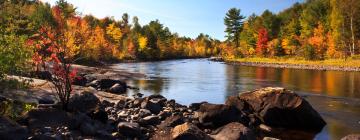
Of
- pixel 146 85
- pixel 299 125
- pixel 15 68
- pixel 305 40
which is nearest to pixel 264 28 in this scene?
pixel 305 40

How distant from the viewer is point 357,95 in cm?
3828

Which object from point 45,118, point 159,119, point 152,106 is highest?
point 45,118

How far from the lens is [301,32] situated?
374 feet

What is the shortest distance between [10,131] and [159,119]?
394 inches

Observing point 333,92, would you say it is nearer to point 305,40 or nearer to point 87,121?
point 87,121

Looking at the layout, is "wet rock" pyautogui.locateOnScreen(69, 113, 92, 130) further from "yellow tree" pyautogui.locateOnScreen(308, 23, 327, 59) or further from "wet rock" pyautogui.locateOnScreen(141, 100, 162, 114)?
"yellow tree" pyautogui.locateOnScreen(308, 23, 327, 59)

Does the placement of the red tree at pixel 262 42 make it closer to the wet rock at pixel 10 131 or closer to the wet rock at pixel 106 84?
the wet rock at pixel 106 84

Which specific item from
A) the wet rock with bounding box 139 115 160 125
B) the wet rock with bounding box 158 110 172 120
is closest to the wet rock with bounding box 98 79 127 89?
the wet rock with bounding box 158 110 172 120

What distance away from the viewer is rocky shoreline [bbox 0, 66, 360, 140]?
17641 millimetres

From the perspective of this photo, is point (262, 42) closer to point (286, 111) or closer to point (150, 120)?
point (286, 111)

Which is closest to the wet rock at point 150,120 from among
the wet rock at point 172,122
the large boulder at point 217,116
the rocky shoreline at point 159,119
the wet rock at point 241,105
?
the rocky shoreline at point 159,119

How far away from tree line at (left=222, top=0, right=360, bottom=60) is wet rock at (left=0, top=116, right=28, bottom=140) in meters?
81.3

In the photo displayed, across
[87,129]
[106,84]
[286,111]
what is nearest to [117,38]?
[106,84]

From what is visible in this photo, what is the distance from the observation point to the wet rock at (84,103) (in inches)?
825
